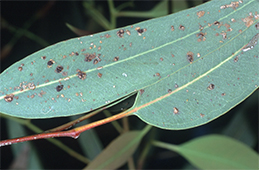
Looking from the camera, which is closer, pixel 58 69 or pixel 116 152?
pixel 58 69

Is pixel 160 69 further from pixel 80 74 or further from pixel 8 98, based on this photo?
pixel 8 98

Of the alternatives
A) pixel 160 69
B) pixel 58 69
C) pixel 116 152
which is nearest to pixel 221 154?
pixel 116 152

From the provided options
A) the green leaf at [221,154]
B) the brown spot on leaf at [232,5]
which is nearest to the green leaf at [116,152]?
the green leaf at [221,154]

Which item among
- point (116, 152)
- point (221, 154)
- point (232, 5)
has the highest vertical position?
point (232, 5)

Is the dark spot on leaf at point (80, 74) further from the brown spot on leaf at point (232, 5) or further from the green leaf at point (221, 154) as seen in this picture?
the green leaf at point (221, 154)

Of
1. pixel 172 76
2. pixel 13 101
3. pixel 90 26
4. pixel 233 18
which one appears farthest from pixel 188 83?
pixel 90 26

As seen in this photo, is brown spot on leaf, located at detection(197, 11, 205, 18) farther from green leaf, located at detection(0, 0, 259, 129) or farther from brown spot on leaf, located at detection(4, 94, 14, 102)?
brown spot on leaf, located at detection(4, 94, 14, 102)
